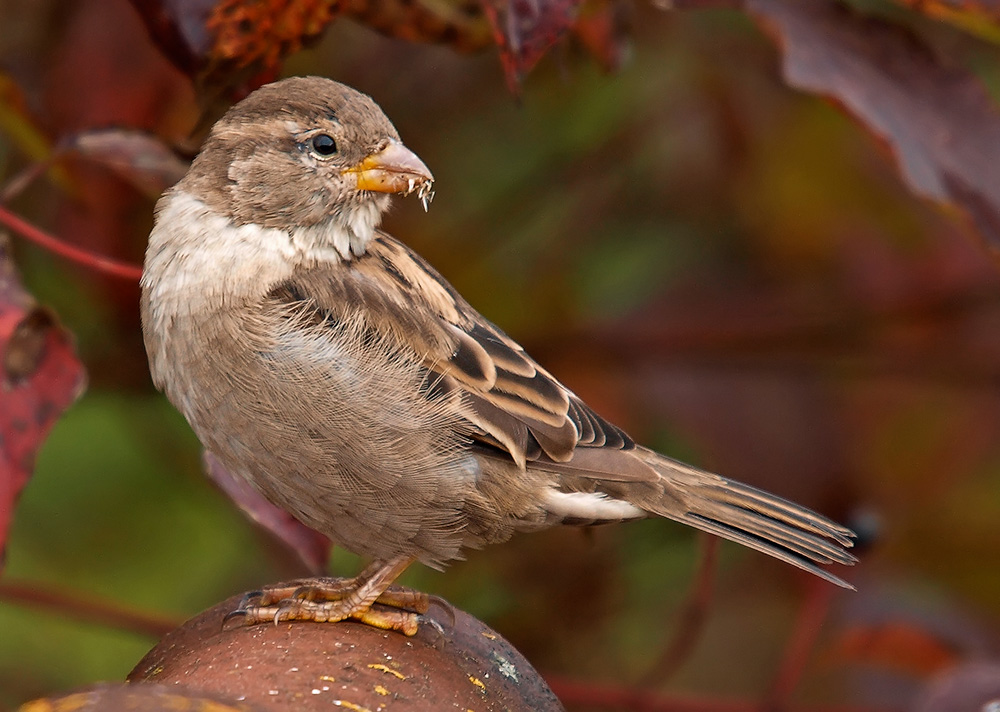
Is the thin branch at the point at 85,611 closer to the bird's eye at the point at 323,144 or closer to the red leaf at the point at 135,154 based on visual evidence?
the red leaf at the point at 135,154

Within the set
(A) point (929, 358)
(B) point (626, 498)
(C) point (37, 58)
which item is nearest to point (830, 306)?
(A) point (929, 358)

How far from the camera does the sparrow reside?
99.8 inches

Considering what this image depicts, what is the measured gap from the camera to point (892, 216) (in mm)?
3984

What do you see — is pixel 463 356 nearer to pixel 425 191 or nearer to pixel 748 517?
pixel 425 191

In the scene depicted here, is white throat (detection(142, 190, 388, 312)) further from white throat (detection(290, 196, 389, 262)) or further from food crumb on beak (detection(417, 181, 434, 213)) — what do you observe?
food crumb on beak (detection(417, 181, 434, 213))

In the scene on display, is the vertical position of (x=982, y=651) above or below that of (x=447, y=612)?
below

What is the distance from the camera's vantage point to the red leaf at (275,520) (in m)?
2.51

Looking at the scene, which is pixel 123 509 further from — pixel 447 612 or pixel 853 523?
pixel 853 523

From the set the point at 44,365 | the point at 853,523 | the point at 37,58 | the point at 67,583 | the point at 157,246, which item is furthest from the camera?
the point at 67,583

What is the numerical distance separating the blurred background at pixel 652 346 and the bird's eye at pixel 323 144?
0.82 m

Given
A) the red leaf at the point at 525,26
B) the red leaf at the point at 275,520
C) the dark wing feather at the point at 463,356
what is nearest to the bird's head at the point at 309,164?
the dark wing feather at the point at 463,356

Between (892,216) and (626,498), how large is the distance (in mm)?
1618

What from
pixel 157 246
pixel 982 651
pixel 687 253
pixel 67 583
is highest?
pixel 157 246

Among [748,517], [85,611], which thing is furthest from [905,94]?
[85,611]
